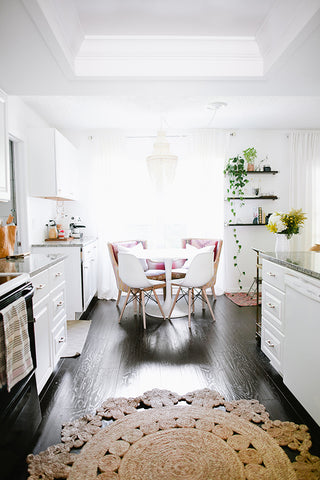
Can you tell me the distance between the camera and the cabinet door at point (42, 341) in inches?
84.4

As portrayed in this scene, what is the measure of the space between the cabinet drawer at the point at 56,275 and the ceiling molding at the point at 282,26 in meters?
2.29

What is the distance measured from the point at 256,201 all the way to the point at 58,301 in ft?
12.3

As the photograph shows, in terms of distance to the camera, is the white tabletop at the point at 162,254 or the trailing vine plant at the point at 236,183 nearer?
the white tabletop at the point at 162,254

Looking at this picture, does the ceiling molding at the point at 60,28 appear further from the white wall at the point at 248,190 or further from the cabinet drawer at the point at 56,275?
the white wall at the point at 248,190

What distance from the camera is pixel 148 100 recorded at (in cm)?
379

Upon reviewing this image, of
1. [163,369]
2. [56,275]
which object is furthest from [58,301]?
[163,369]

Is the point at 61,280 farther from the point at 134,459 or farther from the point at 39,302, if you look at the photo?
the point at 134,459

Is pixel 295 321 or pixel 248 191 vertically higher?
pixel 248 191

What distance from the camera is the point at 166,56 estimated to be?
2.55 metres

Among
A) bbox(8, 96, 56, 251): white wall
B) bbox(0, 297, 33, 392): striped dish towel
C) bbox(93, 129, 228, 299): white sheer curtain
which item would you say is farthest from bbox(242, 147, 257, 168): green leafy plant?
bbox(0, 297, 33, 392): striped dish towel

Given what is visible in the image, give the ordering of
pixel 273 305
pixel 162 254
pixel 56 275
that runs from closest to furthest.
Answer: pixel 273 305 < pixel 56 275 < pixel 162 254

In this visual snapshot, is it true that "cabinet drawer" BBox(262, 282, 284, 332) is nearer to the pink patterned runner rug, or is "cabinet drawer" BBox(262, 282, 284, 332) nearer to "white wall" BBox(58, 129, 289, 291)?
the pink patterned runner rug

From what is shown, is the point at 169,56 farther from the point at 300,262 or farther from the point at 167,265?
the point at 167,265

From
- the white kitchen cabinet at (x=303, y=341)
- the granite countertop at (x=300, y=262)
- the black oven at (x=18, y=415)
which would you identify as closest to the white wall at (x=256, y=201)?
the granite countertop at (x=300, y=262)
